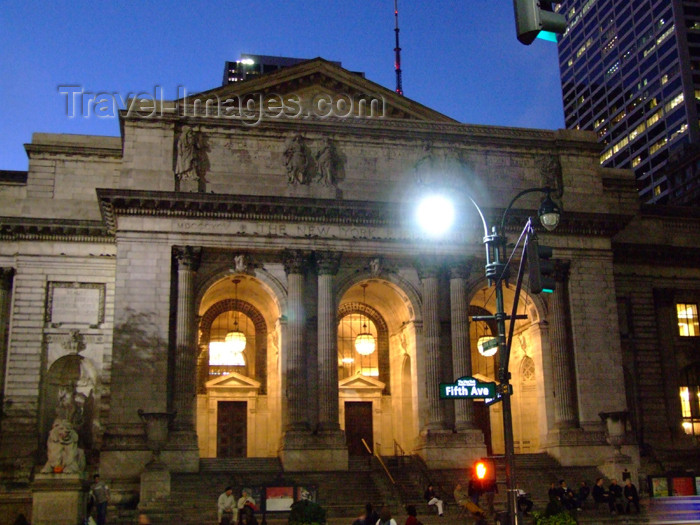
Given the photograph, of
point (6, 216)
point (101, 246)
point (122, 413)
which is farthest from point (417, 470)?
point (6, 216)

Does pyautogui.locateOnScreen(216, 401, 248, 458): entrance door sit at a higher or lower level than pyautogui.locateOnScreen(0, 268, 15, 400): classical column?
lower

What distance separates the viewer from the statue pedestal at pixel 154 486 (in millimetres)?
33219

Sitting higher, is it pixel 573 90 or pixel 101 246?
pixel 573 90

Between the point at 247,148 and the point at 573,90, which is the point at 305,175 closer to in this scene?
the point at 247,148

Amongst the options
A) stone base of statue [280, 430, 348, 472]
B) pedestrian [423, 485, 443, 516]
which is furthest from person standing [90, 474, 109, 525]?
pedestrian [423, 485, 443, 516]

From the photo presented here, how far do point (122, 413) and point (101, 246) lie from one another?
32.7 ft

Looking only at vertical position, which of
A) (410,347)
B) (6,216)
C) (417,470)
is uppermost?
(6,216)

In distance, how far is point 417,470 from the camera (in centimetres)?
3797

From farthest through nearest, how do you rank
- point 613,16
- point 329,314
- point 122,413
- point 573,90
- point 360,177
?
point 573,90 < point 613,16 < point 360,177 < point 329,314 < point 122,413

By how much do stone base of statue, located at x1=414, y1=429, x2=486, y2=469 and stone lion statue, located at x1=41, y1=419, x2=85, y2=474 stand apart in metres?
17.2

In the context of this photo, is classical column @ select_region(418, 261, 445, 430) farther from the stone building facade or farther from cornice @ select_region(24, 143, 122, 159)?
cornice @ select_region(24, 143, 122, 159)

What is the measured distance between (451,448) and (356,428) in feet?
25.3

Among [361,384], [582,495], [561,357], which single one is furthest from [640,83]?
[582,495]

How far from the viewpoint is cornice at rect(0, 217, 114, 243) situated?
1668 inches
